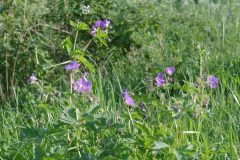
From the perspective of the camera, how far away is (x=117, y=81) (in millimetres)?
3914

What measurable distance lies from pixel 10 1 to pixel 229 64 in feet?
5.59

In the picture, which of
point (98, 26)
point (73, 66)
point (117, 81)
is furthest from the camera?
point (117, 81)

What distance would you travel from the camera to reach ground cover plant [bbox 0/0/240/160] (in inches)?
87.4

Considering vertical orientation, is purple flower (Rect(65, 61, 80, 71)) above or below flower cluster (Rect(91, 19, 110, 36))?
below

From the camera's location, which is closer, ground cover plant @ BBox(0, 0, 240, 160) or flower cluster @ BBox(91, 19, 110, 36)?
ground cover plant @ BBox(0, 0, 240, 160)

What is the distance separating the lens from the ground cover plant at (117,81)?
2.22 metres

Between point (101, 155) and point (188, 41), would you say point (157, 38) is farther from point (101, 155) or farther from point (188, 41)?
point (101, 155)

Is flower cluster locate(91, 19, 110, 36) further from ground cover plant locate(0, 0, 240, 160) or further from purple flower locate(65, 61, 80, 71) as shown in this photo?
purple flower locate(65, 61, 80, 71)

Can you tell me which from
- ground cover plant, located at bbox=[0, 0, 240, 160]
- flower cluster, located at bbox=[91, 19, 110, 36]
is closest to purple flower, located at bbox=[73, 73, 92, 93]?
ground cover plant, located at bbox=[0, 0, 240, 160]

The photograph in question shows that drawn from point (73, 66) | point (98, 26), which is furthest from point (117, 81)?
point (73, 66)

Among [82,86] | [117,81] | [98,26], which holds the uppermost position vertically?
[98,26]

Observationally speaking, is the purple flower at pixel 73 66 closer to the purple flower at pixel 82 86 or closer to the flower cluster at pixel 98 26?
the purple flower at pixel 82 86

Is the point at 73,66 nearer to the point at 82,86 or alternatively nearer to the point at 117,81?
the point at 82,86

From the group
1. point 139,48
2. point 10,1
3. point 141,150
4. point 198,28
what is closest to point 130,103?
point 141,150
